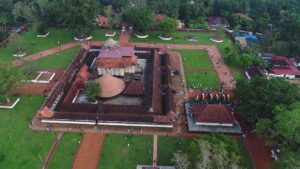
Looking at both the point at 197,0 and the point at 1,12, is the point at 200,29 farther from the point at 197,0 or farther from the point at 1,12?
the point at 1,12

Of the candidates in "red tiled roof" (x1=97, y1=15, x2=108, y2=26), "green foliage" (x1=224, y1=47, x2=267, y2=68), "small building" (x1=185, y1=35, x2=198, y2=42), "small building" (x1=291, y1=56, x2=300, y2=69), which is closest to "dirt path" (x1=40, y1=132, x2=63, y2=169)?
"green foliage" (x1=224, y1=47, x2=267, y2=68)

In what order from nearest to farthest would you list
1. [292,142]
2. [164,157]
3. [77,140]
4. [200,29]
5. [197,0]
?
[292,142] < [164,157] < [77,140] < [200,29] < [197,0]

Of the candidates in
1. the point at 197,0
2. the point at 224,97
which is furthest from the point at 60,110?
the point at 197,0

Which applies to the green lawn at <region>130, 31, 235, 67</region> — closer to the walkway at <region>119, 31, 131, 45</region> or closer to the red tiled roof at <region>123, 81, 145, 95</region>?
the walkway at <region>119, 31, 131, 45</region>

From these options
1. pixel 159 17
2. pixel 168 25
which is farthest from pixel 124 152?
pixel 159 17

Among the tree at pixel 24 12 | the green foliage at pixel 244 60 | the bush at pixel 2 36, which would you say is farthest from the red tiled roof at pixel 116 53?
the tree at pixel 24 12

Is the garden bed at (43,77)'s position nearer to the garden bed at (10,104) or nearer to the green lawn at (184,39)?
the garden bed at (10,104)

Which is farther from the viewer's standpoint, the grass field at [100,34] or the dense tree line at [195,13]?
the grass field at [100,34]
